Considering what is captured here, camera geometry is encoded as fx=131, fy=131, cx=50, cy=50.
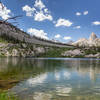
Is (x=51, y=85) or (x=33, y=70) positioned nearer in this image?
(x=51, y=85)

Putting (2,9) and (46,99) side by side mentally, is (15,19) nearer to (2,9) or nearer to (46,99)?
(2,9)

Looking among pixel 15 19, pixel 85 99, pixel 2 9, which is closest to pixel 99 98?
pixel 85 99

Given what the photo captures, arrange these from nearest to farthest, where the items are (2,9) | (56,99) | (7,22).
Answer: (2,9)
(7,22)
(56,99)

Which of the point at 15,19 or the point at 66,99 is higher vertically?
the point at 15,19

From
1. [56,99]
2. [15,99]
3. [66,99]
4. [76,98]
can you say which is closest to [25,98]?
[15,99]

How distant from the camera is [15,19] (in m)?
10.7

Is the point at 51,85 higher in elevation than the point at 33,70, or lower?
higher

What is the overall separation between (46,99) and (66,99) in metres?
2.24

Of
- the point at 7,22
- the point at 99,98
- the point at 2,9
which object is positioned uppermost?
the point at 2,9

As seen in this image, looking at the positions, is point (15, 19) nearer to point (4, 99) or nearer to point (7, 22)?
point (7, 22)

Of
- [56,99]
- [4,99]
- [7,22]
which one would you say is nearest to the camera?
[7,22]

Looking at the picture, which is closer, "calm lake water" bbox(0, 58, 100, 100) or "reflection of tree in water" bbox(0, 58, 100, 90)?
"calm lake water" bbox(0, 58, 100, 100)

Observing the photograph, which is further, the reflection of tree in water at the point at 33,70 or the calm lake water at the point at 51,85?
the reflection of tree in water at the point at 33,70

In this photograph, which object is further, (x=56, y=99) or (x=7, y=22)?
A: (x=56, y=99)
